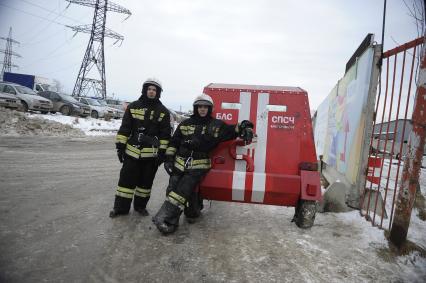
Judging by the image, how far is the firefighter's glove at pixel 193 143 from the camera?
3898 mm

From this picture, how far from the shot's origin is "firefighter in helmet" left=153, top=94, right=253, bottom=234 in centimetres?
375

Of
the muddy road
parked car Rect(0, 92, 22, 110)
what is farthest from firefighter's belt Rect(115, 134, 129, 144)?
parked car Rect(0, 92, 22, 110)

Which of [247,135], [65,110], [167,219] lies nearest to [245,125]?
[247,135]

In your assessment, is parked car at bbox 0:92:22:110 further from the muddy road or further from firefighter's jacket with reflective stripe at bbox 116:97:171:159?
firefighter's jacket with reflective stripe at bbox 116:97:171:159

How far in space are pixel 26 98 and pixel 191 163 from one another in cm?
1753

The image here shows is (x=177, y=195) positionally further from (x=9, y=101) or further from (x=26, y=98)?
(x=26, y=98)

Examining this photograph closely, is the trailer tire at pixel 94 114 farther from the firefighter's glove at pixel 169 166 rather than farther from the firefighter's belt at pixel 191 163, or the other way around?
the firefighter's belt at pixel 191 163

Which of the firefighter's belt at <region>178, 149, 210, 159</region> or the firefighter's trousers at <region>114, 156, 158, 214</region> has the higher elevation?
the firefighter's belt at <region>178, 149, 210, 159</region>

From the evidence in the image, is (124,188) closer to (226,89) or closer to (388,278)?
(226,89)

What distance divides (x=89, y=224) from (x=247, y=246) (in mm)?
1899

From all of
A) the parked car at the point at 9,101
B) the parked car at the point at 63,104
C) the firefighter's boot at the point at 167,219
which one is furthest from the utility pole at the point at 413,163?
the parked car at the point at 63,104

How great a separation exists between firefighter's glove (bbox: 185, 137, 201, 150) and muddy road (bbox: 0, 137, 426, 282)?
3.40ft

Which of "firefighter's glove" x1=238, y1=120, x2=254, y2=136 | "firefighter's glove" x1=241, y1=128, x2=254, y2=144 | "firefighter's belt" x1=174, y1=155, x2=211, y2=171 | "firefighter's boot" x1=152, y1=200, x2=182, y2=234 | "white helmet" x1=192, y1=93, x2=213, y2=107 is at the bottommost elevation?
"firefighter's boot" x1=152, y1=200, x2=182, y2=234

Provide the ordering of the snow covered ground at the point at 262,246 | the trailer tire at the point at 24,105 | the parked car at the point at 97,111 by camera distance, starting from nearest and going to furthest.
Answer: the snow covered ground at the point at 262,246 → the trailer tire at the point at 24,105 → the parked car at the point at 97,111
